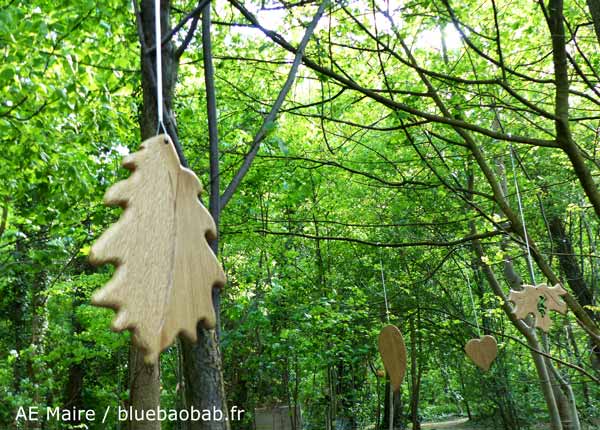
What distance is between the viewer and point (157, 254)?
882mm

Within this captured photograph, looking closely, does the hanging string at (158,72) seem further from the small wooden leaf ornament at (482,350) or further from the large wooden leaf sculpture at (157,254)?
the small wooden leaf ornament at (482,350)

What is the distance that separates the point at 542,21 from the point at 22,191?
4450 millimetres

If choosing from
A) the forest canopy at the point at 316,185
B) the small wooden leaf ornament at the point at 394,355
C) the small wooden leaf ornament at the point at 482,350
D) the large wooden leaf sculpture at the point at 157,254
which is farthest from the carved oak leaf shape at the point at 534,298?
the large wooden leaf sculpture at the point at 157,254

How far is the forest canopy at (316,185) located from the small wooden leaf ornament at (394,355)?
0.52 metres

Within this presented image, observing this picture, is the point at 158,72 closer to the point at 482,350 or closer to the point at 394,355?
the point at 394,355

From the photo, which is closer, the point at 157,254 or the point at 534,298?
the point at 157,254

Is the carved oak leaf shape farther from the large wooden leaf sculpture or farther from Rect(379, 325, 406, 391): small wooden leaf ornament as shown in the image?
the large wooden leaf sculpture

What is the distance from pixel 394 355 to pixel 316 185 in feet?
12.6

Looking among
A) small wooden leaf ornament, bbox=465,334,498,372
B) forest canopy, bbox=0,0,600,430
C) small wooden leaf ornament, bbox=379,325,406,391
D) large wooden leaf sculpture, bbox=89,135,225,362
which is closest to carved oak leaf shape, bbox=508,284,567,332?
forest canopy, bbox=0,0,600,430

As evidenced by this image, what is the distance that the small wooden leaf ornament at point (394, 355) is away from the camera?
2.88m

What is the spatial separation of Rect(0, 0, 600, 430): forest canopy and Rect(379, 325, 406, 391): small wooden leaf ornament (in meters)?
0.52

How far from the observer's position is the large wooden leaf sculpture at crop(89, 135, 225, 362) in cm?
82

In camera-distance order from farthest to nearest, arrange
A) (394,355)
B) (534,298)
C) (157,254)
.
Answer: (534,298) < (394,355) < (157,254)

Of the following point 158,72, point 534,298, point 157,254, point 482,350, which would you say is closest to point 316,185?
point 482,350
